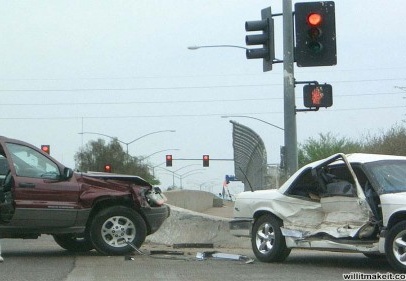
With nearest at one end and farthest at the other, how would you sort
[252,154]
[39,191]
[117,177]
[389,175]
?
1. [389,175]
2. [39,191]
3. [117,177]
4. [252,154]

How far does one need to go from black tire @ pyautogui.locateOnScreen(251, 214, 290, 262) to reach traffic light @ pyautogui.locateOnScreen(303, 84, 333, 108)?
2.76m

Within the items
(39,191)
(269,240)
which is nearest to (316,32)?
(269,240)

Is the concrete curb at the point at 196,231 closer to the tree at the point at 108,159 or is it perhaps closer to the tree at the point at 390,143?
the tree at the point at 390,143

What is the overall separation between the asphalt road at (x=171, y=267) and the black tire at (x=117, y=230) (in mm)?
227

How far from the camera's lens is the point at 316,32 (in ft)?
47.2

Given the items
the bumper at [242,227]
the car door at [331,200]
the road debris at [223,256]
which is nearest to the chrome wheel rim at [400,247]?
the car door at [331,200]

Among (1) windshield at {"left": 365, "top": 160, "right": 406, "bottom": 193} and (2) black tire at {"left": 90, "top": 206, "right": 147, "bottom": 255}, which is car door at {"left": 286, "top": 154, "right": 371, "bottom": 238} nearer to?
(1) windshield at {"left": 365, "top": 160, "right": 406, "bottom": 193}

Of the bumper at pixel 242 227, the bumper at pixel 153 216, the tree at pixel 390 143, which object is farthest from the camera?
the tree at pixel 390 143

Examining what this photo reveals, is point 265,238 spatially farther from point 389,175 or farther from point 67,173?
point 67,173

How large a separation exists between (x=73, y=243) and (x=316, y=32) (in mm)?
5834

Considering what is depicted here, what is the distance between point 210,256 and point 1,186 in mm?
3773

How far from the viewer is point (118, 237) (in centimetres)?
1384

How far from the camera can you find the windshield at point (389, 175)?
11094 mm

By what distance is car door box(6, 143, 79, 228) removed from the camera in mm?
13305
